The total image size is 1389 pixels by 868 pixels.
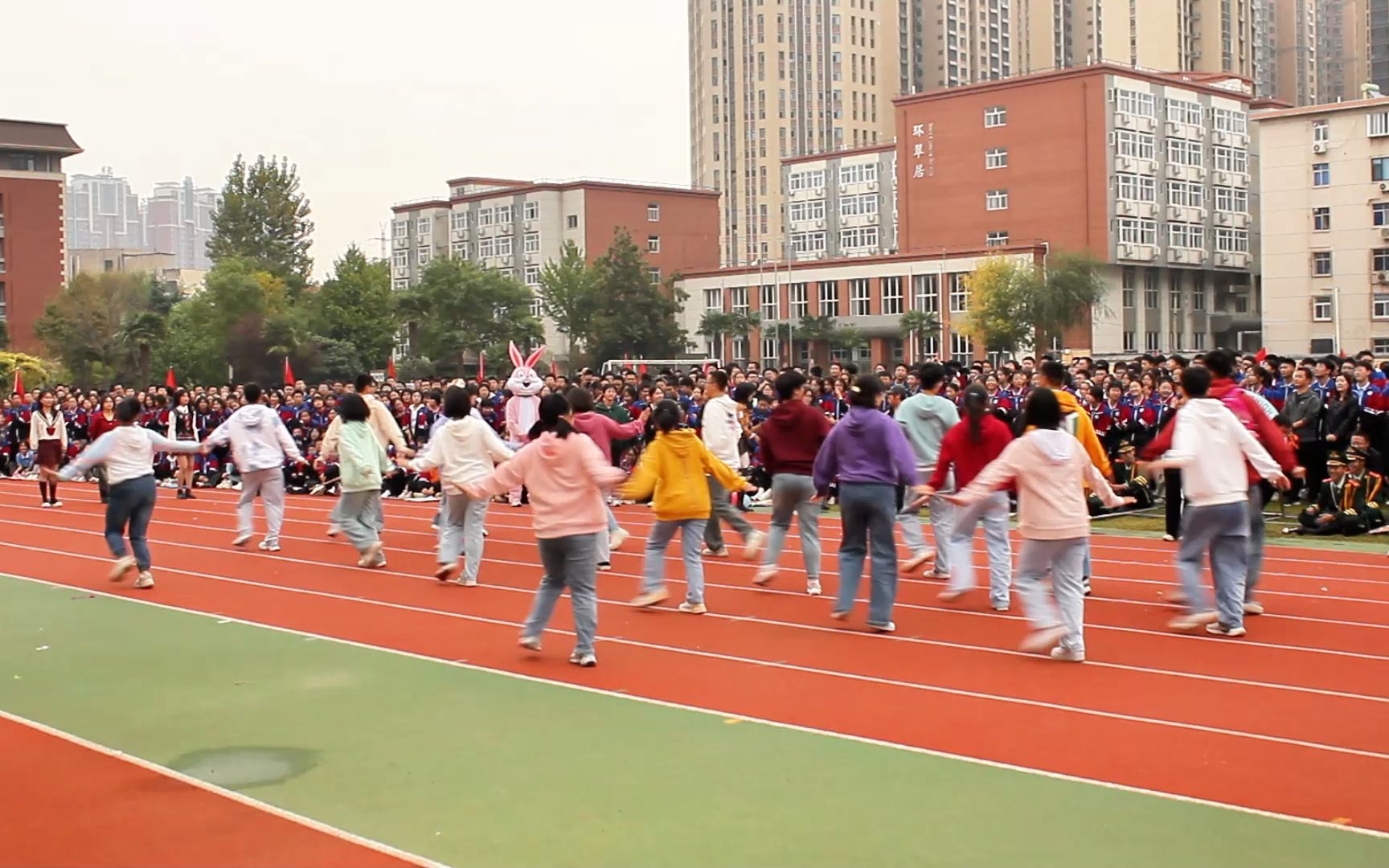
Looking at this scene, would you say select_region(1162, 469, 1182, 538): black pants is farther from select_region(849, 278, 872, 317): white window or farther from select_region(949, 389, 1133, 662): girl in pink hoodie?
select_region(849, 278, 872, 317): white window

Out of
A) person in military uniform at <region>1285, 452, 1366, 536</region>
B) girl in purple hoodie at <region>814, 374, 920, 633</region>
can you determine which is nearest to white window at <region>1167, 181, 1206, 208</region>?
person in military uniform at <region>1285, 452, 1366, 536</region>

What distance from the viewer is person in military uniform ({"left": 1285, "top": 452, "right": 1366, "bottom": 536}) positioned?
16.5 meters

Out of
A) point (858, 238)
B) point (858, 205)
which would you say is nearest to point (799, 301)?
point (858, 238)

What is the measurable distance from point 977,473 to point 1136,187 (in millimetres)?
69497

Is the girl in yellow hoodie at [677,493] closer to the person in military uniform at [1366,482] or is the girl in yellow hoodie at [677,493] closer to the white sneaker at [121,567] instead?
the white sneaker at [121,567]

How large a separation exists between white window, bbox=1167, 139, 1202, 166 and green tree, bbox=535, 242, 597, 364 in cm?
3121

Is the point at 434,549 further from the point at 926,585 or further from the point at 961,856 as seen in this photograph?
the point at 961,856

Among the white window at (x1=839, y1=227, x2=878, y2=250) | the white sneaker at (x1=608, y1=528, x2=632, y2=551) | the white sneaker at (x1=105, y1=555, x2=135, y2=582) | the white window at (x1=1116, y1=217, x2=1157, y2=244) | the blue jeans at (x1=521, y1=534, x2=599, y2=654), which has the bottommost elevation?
the white sneaker at (x1=608, y1=528, x2=632, y2=551)

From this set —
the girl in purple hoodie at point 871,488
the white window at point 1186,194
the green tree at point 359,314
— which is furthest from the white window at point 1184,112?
the girl in purple hoodie at point 871,488

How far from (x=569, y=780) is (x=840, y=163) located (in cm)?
9212

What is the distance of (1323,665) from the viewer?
966cm

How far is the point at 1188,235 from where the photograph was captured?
80.2 m

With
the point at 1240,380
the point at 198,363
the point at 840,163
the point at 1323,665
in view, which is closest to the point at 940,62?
the point at 840,163

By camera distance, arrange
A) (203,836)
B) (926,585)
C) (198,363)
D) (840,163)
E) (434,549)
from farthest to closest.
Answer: (840,163) < (198,363) < (434,549) < (926,585) < (203,836)
